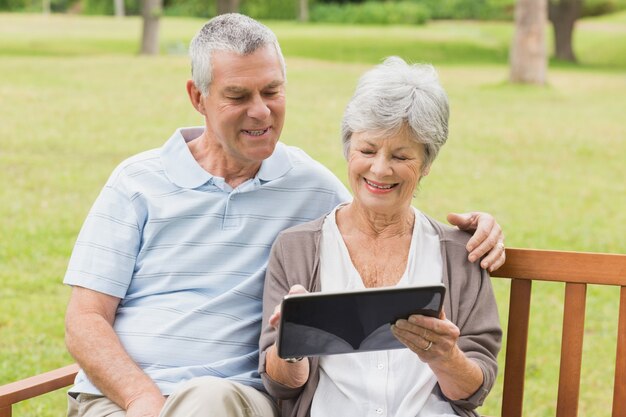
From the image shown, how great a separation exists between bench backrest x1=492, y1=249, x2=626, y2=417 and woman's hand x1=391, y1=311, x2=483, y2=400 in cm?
57

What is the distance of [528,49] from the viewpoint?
22.5 m

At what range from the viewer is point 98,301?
361 cm

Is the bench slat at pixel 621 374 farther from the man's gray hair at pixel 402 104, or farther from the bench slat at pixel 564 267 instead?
the man's gray hair at pixel 402 104

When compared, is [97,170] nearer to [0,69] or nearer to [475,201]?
[475,201]

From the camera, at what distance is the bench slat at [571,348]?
3764mm

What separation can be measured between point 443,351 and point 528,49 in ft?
66.2

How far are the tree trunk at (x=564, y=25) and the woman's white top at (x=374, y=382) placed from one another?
30.8 meters

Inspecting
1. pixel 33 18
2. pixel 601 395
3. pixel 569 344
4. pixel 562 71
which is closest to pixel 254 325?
pixel 569 344

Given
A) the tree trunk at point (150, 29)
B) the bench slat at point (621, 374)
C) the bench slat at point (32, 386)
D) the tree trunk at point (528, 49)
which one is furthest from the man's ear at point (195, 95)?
the tree trunk at point (150, 29)

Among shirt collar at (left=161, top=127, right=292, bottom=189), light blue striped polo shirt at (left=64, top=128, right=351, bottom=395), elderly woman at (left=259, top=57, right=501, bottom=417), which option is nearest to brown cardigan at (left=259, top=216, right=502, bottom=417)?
elderly woman at (left=259, top=57, right=501, bottom=417)

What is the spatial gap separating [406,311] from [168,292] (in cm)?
106

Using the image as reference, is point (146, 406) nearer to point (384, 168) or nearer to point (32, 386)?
point (32, 386)

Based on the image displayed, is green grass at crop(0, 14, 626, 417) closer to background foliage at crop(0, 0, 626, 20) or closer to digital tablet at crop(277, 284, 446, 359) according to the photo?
digital tablet at crop(277, 284, 446, 359)

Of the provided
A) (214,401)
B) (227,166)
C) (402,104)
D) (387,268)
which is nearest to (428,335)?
(387,268)
